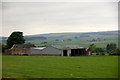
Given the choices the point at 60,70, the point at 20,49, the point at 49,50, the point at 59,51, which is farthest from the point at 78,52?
the point at 60,70

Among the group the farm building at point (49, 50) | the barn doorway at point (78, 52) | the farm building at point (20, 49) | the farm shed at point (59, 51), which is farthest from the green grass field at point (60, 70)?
the barn doorway at point (78, 52)

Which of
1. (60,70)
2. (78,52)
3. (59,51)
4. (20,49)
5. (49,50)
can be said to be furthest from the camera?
(78,52)

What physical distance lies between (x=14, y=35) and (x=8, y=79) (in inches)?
630

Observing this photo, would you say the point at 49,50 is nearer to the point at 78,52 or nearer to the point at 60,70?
the point at 78,52

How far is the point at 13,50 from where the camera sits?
72.5 feet

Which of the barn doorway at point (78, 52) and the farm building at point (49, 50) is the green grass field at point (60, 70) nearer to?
the farm building at point (49, 50)

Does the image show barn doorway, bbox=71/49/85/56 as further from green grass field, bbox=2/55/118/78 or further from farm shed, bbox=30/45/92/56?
green grass field, bbox=2/55/118/78

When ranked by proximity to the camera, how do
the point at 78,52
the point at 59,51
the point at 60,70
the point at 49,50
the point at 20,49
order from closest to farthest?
the point at 60,70 → the point at 20,49 → the point at 49,50 → the point at 59,51 → the point at 78,52

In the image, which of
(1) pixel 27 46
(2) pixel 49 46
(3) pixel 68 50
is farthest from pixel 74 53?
(1) pixel 27 46

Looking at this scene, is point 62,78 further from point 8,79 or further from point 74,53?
point 74,53

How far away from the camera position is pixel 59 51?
25281mm

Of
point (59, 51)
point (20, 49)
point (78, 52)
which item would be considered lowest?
point (78, 52)

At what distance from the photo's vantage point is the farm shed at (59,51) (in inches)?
968

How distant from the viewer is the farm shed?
24.6m
